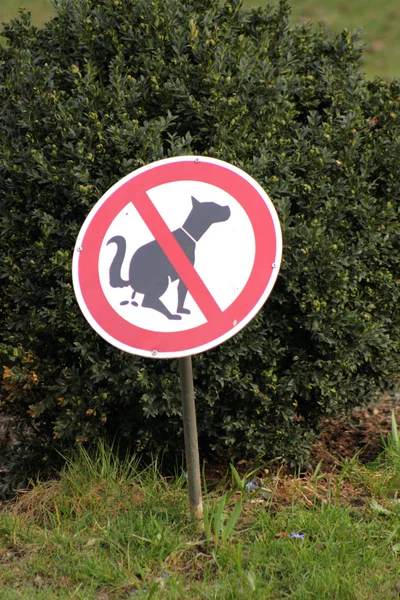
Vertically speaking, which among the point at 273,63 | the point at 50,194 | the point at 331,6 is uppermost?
the point at 331,6

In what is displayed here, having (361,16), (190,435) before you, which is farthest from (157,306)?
(361,16)

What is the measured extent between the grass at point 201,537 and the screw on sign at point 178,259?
52 cm

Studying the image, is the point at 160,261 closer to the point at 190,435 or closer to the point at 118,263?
the point at 118,263

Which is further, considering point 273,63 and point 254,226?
point 273,63

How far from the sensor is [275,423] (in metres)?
3.19

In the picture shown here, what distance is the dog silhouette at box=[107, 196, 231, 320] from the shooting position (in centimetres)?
242

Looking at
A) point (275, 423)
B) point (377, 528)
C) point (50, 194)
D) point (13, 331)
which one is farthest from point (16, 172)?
point (377, 528)

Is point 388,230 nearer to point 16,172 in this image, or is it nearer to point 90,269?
point 90,269

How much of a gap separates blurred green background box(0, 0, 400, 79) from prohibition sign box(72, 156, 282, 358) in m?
10.0

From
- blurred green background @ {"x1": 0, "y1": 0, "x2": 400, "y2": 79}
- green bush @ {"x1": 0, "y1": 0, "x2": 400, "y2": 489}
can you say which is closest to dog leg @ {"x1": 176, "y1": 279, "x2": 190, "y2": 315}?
green bush @ {"x1": 0, "y1": 0, "x2": 400, "y2": 489}

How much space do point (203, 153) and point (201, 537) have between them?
1.54 meters

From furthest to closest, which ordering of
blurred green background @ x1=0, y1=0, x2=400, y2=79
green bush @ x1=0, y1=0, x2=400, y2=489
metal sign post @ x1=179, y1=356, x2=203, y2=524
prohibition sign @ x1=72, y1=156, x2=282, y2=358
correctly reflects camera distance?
1. blurred green background @ x1=0, y1=0, x2=400, y2=79
2. green bush @ x1=0, y1=0, x2=400, y2=489
3. metal sign post @ x1=179, y1=356, x2=203, y2=524
4. prohibition sign @ x1=72, y1=156, x2=282, y2=358

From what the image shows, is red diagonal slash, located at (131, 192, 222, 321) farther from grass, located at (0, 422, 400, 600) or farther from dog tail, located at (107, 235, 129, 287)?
grass, located at (0, 422, 400, 600)

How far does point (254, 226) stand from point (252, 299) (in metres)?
0.26
